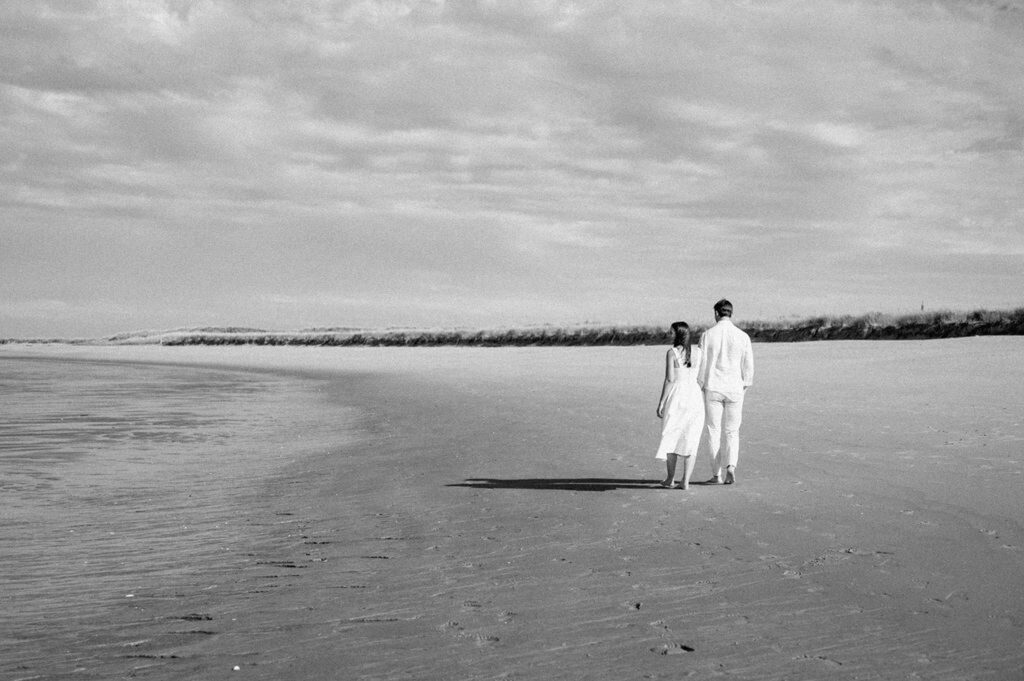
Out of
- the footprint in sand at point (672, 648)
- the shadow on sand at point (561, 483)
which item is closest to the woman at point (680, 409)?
the shadow on sand at point (561, 483)

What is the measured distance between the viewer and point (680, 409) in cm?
1064

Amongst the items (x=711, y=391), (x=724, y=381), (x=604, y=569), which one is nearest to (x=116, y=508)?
(x=604, y=569)

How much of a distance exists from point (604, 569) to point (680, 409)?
409cm

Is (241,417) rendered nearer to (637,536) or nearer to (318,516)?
(318,516)

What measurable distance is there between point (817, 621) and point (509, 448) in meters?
9.02

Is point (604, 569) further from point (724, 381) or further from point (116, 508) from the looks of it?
point (116, 508)

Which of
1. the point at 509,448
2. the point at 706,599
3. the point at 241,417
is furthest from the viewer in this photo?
the point at 241,417

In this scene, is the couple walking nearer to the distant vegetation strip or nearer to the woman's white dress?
the woman's white dress

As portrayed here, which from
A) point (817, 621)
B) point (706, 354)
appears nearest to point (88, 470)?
point (706, 354)

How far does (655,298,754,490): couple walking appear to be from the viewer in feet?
34.8

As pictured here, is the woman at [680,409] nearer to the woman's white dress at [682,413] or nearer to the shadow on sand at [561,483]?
the woman's white dress at [682,413]

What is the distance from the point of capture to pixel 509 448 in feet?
47.0

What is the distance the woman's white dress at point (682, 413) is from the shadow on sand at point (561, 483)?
1.83 ft

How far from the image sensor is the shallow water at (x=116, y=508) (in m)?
5.68
